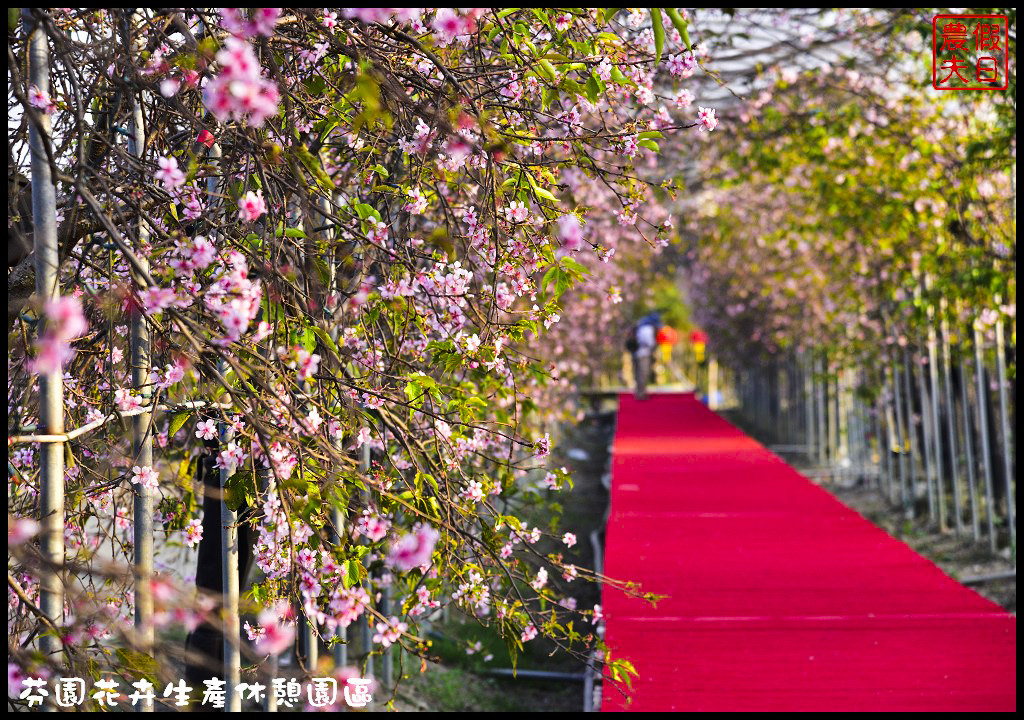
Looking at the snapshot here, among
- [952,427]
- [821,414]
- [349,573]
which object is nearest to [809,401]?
[821,414]

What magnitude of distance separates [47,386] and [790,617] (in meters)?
2.89

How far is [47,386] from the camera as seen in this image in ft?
5.92

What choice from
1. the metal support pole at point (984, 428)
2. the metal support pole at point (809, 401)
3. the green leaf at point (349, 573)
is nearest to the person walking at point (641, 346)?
the metal support pole at point (809, 401)

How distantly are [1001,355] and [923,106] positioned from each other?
180 centimetres

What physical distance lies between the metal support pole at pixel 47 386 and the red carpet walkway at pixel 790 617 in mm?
1669

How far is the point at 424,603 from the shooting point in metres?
2.66

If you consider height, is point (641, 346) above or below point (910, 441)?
above

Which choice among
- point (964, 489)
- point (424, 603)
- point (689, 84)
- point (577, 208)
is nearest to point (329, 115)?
point (577, 208)

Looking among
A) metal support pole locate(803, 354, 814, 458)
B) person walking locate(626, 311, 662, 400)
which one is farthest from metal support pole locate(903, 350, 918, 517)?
person walking locate(626, 311, 662, 400)

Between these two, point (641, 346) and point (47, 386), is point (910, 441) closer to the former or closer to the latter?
point (47, 386)

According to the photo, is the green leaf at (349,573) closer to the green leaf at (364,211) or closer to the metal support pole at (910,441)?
the green leaf at (364,211)

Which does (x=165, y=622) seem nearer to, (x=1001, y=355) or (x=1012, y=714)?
(x=1012, y=714)

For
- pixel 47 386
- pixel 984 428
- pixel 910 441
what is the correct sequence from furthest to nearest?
pixel 910 441, pixel 984 428, pixel 47 386

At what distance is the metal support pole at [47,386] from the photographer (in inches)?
66.8
